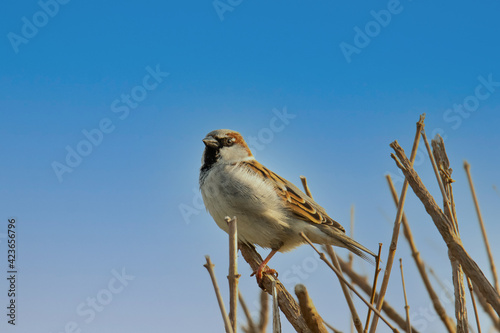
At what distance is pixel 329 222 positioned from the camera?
3.75 metres

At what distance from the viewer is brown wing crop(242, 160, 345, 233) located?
371cm

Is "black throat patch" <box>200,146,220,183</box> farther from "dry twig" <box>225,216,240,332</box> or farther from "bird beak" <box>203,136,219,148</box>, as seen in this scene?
"dry twig" <box>225,216,240,332</box>

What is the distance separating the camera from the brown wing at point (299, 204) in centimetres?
371

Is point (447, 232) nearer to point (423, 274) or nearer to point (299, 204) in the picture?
point (423, 274)

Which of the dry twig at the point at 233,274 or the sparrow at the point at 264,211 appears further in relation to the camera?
the sparrow at the point at 264,211

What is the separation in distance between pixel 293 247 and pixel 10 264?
2458mm

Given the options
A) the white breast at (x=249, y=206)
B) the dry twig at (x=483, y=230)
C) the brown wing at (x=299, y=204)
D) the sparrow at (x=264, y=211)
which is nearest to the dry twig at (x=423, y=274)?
the dry twig at (x=483, y=230)

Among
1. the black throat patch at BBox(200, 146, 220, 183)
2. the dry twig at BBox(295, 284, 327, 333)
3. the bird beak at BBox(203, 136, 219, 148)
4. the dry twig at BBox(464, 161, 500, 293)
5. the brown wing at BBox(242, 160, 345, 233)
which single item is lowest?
the dry twig at BBox(295, 284, 327, 333)

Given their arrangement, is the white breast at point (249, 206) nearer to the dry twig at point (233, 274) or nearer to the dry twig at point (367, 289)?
the dry twig at point (367, 289)

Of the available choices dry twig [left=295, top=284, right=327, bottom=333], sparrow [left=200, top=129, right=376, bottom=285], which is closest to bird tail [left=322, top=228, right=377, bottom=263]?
sparrow [left=200, top=129, right=376, bottom=285]

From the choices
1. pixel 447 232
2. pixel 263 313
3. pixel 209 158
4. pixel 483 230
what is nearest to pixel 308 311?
pixel 263 313

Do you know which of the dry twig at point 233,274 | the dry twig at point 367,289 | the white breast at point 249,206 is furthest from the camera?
the white breast at point 249,206

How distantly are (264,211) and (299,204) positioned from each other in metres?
0.33

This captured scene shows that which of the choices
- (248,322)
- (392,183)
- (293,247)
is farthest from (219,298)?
(293,247)
